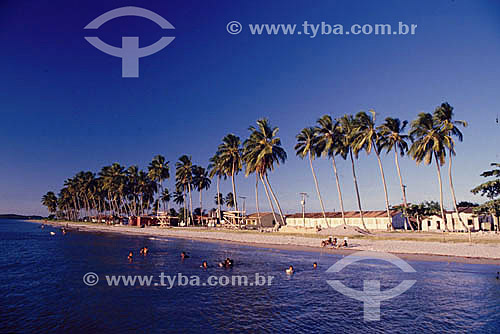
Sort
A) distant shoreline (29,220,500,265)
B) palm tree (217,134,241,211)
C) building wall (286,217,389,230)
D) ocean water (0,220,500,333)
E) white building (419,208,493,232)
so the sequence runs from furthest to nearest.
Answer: palm tree (217,134,241,211)
building wall (286,217,389,230)
white building (419,208,493,232)
distant shoreline (29,220,500,265)
ocean water (0,220,500,333)

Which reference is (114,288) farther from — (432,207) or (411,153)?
(432,207)

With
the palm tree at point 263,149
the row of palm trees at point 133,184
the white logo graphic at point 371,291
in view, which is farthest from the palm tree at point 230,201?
the white logo graphic at point 371,291

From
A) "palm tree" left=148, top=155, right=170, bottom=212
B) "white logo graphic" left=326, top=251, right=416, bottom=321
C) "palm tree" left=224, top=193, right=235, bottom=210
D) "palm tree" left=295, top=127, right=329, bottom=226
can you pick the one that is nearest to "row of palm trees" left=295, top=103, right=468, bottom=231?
"palm tree" left=295, top=127, right=329, bottom=226

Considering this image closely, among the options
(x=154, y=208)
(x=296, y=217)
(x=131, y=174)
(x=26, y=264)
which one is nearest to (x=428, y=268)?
(x=26, y=264)

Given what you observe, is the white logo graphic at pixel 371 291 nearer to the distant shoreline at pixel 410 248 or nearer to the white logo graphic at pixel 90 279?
the distant shoreline at pixel 410 248

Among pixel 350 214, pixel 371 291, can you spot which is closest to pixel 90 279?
pixel 371 291

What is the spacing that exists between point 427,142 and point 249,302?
43837 millimetres

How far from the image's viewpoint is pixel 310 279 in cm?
2394

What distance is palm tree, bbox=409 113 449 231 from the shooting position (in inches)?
1940

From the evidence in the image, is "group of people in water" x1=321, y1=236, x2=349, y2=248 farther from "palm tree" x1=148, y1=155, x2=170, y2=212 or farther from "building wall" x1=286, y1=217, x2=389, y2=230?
"palm tree" x1=148, y1=155, x2=170, y2=212

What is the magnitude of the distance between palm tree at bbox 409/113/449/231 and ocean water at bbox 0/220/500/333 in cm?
2581

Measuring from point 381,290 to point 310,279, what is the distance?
5155 mm

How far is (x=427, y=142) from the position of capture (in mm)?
50188

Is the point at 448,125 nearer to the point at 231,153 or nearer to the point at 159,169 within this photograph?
the point at 231,153
